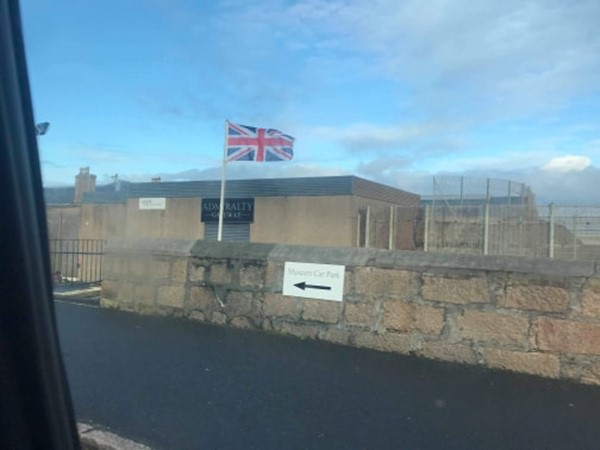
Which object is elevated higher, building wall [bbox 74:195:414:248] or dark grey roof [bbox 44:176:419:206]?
dark grey roof [bbox 44:176:419:206]

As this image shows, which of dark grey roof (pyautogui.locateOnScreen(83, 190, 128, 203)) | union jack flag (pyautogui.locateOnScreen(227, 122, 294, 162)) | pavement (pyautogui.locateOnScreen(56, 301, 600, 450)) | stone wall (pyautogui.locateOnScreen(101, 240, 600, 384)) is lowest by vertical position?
pavement (pyautogui.locateOnScreen(56, 301, 600, 450))

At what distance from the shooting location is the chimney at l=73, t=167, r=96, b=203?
34.1m

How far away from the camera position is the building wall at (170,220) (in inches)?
1071

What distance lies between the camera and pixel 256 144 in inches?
733

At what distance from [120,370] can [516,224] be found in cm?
1700

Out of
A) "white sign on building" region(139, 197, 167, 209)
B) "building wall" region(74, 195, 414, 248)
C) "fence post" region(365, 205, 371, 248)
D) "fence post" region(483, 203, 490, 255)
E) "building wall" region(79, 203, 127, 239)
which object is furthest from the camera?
"building wall" region(79, 203, 127, 239)

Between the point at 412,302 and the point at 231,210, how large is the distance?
20.6m

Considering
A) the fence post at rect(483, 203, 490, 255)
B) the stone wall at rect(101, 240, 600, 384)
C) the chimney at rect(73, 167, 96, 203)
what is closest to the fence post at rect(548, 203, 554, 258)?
the fence post at rect(483, 203, 490, 255)

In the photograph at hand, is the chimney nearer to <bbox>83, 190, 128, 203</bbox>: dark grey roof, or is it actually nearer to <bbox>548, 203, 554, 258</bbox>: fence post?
<bbox>83, 190, 128, 203</bbox>: dark grey roof

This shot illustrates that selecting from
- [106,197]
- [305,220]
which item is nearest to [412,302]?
[305,220]

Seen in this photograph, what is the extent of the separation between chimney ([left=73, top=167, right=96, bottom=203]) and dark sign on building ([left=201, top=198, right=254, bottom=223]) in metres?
10.9

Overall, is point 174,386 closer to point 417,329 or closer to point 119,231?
point 417,329

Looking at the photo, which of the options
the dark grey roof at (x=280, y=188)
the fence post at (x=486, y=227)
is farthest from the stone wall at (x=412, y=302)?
the dark grey roof at (x=280, y=188)

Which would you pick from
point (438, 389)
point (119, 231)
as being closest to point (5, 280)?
point (438, 389)
